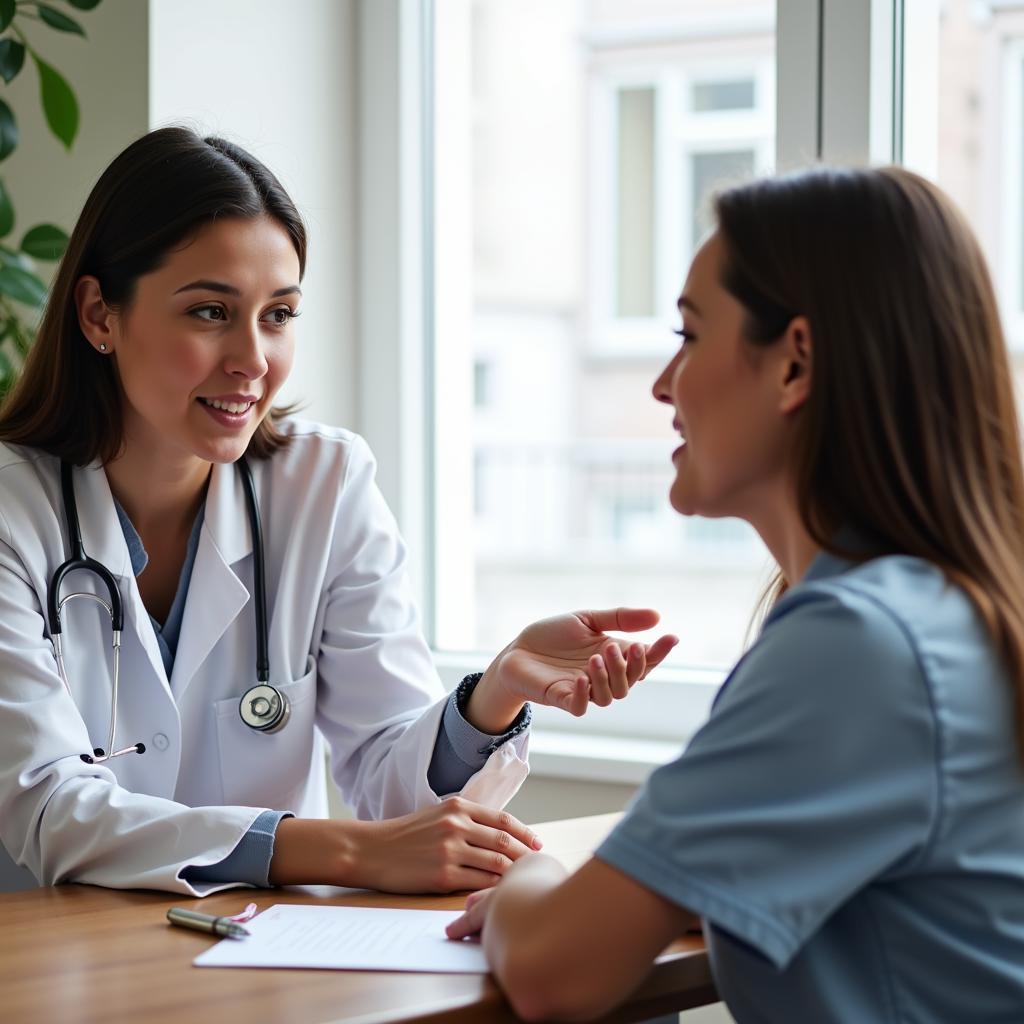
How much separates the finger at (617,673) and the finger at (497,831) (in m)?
0.16

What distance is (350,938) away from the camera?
3.70 ft

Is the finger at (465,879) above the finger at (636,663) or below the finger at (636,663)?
below

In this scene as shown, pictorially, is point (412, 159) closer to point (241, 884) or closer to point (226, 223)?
point (226, 223)

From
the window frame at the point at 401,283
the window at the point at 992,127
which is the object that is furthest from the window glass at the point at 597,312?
the window frame at the point at 401,283

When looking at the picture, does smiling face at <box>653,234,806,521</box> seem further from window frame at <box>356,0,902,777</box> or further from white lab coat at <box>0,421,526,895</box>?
window frame at <box>356,0,902,777</box>

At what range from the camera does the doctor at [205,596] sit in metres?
1.39

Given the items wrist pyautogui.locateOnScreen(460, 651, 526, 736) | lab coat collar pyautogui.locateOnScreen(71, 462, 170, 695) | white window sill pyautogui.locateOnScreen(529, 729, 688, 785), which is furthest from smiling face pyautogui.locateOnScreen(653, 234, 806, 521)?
white window sill pyautogui.locateOnScreen(529, 729, 688, 785)

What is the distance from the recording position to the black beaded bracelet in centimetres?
152

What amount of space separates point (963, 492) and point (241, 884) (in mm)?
779

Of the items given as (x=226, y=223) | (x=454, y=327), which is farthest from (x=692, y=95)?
(x=226, y=223)

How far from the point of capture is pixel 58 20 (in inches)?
80.2

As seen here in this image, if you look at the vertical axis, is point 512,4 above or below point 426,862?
above

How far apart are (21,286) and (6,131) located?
26 centimetres

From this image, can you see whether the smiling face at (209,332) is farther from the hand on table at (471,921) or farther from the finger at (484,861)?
the hand on table at (471,921)
